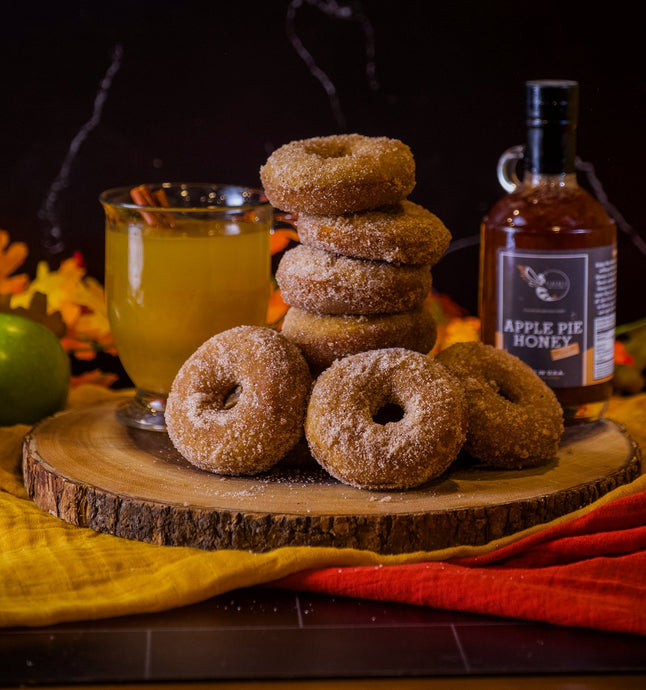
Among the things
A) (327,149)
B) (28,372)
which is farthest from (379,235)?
(28,372)

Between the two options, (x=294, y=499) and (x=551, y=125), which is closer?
(x=294, y=499)

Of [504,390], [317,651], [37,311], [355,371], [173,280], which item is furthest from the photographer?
[37,311]

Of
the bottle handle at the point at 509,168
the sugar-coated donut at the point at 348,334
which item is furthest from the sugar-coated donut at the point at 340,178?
the bottle handle at the point at 509,168

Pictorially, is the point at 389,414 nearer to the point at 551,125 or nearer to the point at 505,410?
the point at 505,410

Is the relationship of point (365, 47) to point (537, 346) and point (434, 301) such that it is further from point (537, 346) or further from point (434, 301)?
point (537, 346)

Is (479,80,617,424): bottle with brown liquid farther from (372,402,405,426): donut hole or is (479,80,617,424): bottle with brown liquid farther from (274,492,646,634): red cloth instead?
(274,492,646,634): red cloth

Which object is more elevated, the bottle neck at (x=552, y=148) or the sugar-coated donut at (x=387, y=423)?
the bottle neck at (x=552, y=148)

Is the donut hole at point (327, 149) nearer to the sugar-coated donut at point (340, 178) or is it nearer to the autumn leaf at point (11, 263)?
the sugar-coated donut at point (340, 178)

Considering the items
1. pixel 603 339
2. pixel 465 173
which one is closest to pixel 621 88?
pixel 465 173
